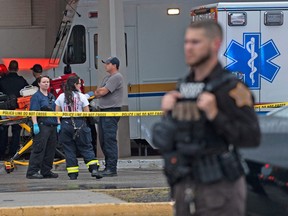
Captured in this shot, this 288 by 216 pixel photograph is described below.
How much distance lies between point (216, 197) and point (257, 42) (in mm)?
7564

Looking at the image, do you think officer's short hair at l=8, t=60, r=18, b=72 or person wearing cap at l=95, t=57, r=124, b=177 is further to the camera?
officer's short hair at l=8, t=60, r=18, b=72

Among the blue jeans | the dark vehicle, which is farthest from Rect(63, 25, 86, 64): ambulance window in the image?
the dark vehicle

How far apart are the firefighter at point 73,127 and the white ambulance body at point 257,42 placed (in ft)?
8.40

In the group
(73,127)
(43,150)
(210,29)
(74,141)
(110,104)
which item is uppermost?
(210,29)

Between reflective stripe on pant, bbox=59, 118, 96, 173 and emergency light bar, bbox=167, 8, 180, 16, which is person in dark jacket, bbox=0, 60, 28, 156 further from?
emergency light bar, bbox=167, 8, 180, 16

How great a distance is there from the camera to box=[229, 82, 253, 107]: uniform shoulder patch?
3781mm

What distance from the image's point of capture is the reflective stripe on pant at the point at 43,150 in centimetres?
996

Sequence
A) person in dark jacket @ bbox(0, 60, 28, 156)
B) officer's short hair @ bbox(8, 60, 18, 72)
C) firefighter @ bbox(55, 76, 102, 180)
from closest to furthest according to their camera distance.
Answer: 1. firefighter @ bbox(55, 76, 102, 180)
2. person in dark jacket @ bbox(0, 60, 28, 156)
3. officer's short hair @ bbox(8, 60, 18, 72)

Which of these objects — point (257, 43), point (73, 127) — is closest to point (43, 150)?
point (73, 127)

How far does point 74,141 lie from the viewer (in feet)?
32.0

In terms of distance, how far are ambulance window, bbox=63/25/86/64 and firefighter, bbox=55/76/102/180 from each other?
3.02 m

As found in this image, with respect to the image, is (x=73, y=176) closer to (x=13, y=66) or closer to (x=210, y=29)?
(x=13, y=66)

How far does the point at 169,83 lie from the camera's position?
41.4ft

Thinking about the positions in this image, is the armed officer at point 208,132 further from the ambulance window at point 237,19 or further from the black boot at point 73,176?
the ambulance window at point 237,19
